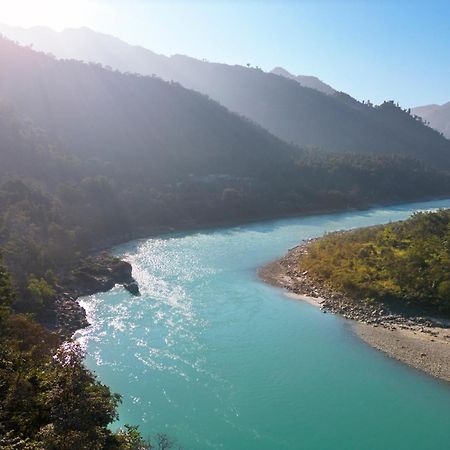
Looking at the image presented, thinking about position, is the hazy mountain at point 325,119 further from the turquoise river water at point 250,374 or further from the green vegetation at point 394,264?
the turquoise river water at point 250,374

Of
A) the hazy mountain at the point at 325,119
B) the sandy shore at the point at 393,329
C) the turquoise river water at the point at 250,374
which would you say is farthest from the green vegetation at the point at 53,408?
the hazy mountain at the point at 325,119

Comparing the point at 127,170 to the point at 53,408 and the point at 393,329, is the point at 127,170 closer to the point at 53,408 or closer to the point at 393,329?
the point at 393,329

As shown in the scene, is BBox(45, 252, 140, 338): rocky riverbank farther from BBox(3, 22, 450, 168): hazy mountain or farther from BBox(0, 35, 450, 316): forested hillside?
BBox(3, 22, 450, 168): hazy mountain

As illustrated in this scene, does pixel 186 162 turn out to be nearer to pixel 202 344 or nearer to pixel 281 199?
pixel 281 199

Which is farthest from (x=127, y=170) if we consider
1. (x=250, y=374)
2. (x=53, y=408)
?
(x=53, y=408)

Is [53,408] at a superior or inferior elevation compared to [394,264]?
inferior
